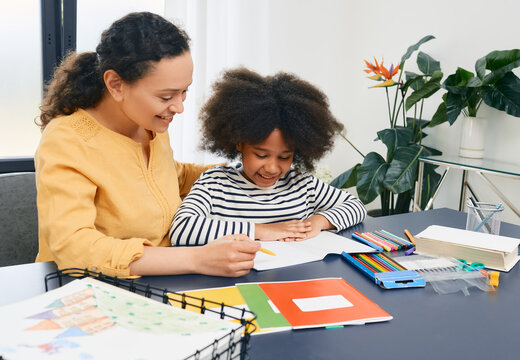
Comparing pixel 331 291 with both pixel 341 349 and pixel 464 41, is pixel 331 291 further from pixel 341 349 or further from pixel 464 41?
pixel 464 41

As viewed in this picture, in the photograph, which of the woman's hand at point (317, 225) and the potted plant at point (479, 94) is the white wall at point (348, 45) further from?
the woman's hand at point (317, 225)

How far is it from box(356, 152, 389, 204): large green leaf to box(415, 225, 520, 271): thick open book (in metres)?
1.43

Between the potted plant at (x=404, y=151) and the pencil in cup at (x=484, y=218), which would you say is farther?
the potted plant at (x=404, y=151)

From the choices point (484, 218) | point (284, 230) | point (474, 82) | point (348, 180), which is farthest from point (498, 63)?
point (284, 230)

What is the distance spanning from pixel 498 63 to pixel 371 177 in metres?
0.85

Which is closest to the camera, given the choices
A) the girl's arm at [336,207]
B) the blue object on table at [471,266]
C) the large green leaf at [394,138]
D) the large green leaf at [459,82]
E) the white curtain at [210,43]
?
the blue object on table at [471,266]

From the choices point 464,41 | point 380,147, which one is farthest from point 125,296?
point 380,147

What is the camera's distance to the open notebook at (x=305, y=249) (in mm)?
1021

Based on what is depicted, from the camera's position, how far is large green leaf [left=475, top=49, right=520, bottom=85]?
220cm

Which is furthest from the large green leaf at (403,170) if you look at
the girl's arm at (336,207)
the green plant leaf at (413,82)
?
the girl's arm at (336,207)

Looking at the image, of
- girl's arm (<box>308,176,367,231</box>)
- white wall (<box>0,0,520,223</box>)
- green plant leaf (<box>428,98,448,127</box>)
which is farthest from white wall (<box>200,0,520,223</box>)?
girl's arm (<box>308,176,367,231</box>)

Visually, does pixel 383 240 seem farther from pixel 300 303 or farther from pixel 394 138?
pixel 394 138

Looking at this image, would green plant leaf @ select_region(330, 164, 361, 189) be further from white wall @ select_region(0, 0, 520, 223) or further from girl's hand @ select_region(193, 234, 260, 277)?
girl's hand @ select_region(193, 234, 260, 277)

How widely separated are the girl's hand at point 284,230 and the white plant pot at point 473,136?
161cm
